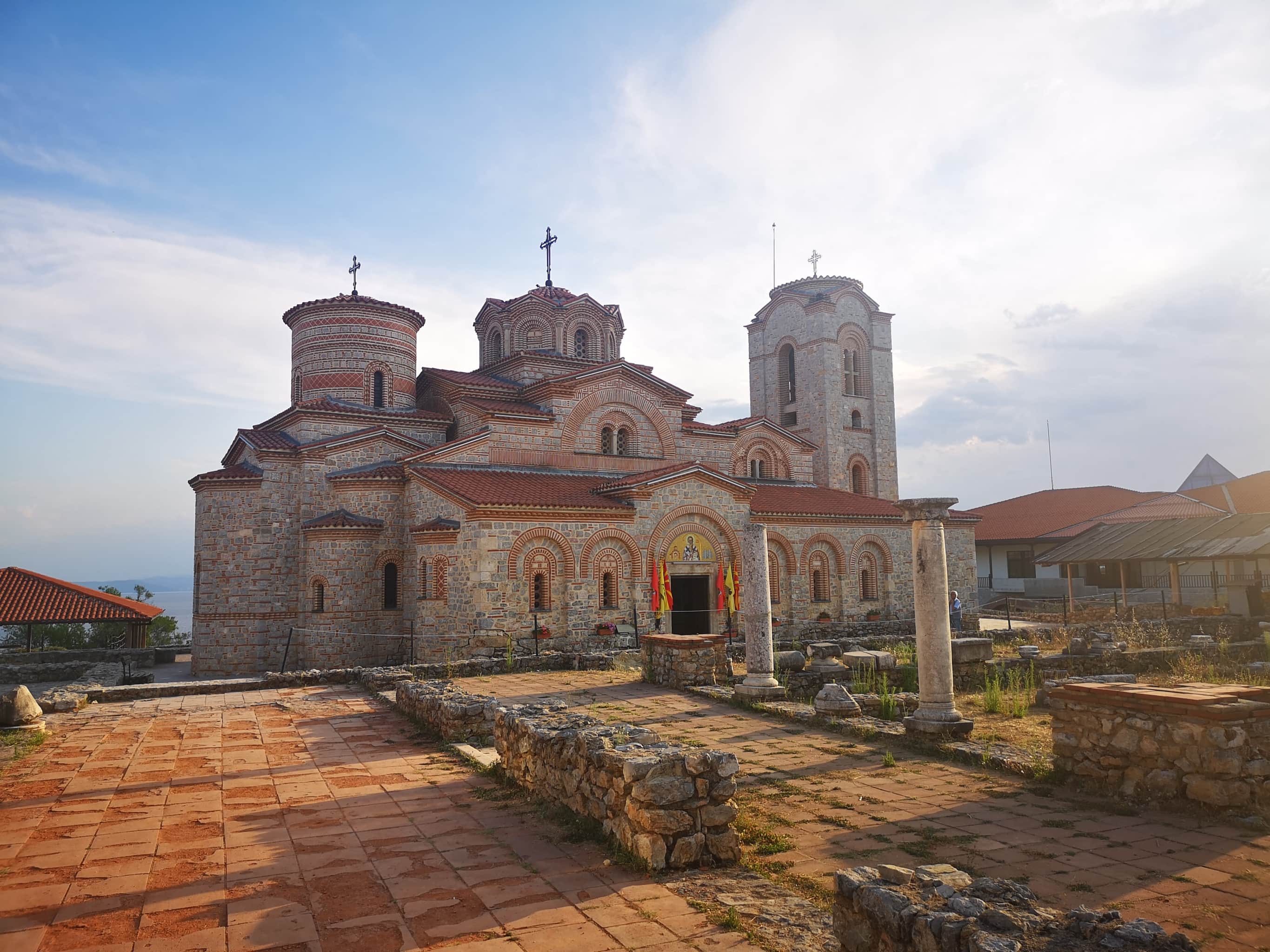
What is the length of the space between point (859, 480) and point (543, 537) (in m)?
16.0

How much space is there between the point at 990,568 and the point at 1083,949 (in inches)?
1307

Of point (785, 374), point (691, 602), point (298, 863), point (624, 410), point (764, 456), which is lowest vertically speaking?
point (298, 863)

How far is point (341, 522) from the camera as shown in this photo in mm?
19828

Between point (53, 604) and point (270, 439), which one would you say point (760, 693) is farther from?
point (53, 604)

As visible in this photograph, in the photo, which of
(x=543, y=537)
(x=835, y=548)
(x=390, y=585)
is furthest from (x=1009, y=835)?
(x=835, y=548)

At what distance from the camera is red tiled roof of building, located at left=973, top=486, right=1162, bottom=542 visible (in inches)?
1277

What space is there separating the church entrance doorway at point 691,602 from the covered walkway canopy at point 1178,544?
10397 millimetres

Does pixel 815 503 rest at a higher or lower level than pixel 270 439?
lower

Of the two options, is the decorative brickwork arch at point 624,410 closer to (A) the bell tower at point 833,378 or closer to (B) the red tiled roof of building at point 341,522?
(B) the red tiled roof of building at point 341,522

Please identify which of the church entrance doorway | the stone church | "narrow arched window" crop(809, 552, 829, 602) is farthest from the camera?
"narrow arched window" crop(809, 552, 829, 602)

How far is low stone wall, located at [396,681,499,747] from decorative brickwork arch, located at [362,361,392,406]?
1532 cm

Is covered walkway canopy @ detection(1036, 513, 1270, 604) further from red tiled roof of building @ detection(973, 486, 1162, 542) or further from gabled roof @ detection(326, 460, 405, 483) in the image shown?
Answer: gabled roof @ detection(326, 460, 405, 483)

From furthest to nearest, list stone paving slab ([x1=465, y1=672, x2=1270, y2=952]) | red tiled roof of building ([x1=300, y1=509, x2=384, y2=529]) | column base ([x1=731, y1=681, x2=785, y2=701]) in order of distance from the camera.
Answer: red tiled roof of building ([x1=300, y1=509, x2=384, y2=529]), column base ([x1=731, y1=681, x2=785, y2=701]), stone paving slab ([x1=465, y1=672, x2=1270, y2=952])

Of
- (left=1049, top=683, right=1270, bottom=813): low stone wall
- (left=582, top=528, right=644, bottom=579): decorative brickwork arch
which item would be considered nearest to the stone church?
(left=582, top=528, right=644, bottom=579): decorative brickwork arch
